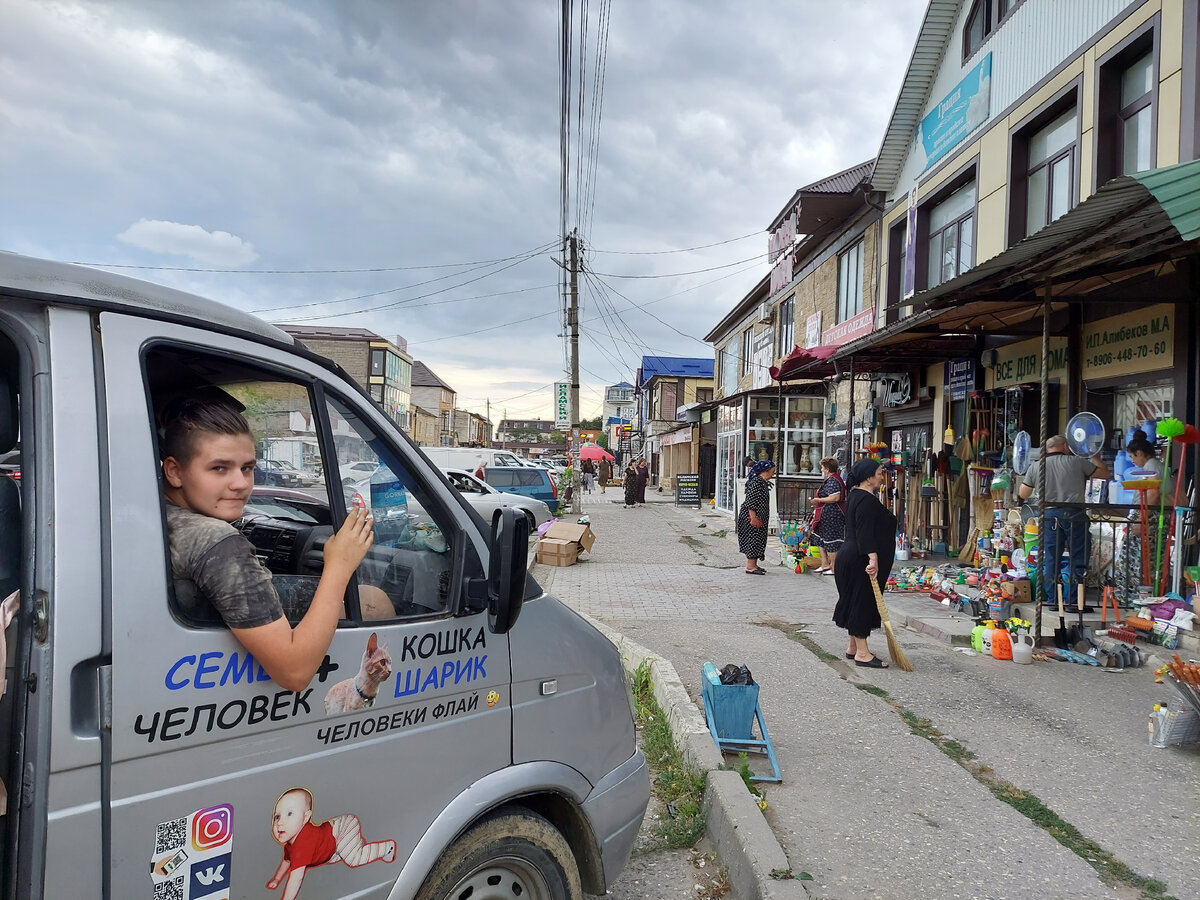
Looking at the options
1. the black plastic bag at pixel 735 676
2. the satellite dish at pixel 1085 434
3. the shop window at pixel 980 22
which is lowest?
the black plastic bag at pixel 735 676

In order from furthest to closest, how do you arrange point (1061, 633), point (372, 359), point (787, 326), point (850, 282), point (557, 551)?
point (372, 359) → point (787, 326) → point (850, 282) → point (557, 551) → point (1061, 633)

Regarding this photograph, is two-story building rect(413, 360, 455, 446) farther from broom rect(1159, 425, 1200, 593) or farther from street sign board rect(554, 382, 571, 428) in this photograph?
broom rect(1159, 425, 1200, 593)

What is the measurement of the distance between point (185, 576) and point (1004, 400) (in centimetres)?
1191

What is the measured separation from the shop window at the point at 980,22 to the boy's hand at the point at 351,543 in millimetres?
12902

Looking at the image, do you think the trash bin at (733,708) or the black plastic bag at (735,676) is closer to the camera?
the trash bin at (733,708)

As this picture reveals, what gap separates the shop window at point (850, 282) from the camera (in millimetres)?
16875

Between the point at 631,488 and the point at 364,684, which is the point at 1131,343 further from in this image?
the point at 631,488

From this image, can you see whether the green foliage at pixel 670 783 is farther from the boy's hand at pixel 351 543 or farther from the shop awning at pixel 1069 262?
the shop awning at pixel 1069 262

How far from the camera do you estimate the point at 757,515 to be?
12648mm

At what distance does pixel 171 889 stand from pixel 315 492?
3.37ft

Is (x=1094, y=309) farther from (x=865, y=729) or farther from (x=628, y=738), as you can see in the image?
(x=628, y=738)

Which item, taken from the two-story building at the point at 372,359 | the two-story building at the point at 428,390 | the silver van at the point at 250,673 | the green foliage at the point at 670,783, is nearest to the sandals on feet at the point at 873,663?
the green foliage at the point at 670,783

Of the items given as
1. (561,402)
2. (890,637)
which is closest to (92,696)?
(890,637)

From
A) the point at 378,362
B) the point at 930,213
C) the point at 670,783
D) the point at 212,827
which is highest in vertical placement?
the point at 378,362
